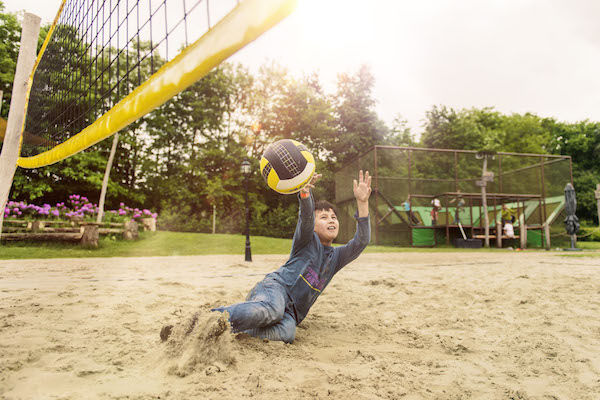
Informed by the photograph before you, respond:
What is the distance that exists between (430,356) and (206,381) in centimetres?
124

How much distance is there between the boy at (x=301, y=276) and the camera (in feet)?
7.13

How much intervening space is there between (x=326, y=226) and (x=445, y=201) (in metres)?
13.4

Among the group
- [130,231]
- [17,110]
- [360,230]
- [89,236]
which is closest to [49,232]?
[89,236]

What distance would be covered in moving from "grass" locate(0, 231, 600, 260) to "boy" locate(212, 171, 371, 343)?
Answer: 26.6 feet

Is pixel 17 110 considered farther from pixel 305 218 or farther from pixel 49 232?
pixel 49 232

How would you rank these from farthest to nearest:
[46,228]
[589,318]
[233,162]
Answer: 1. [233,162]
2. [46,228]
3. [589,318]

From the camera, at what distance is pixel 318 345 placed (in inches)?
89.3

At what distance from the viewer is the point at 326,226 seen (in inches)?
100

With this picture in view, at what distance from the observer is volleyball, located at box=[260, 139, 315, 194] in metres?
2.48

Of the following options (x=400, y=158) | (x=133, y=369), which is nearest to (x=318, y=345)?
(x=133, y=369)

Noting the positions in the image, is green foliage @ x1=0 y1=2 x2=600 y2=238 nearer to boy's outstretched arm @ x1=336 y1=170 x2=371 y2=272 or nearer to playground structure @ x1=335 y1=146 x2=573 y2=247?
playground structure @ x1=335 y1=146 x2=573 y2=247

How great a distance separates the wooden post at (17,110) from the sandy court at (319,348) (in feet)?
4.24

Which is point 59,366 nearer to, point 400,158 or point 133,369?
point 133,369

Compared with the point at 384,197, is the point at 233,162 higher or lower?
higher
